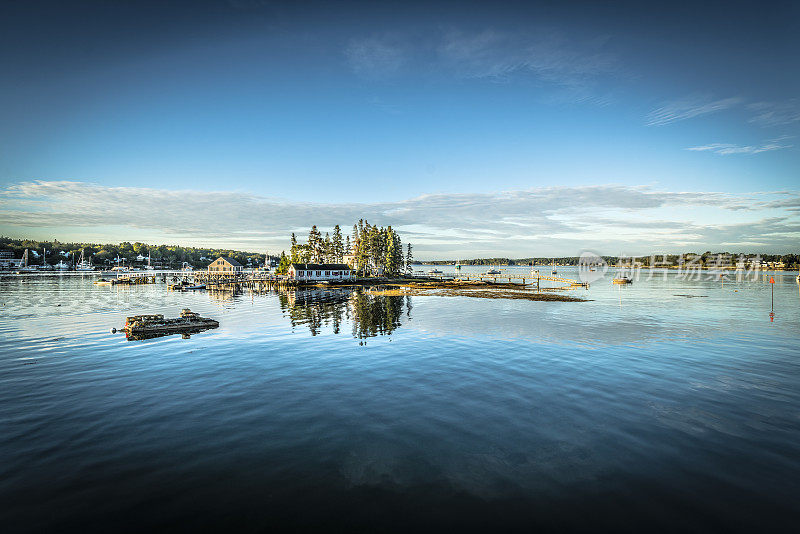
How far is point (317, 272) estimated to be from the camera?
107 metres

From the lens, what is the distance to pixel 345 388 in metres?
17.6

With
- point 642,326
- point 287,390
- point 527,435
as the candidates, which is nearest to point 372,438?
point 527,435

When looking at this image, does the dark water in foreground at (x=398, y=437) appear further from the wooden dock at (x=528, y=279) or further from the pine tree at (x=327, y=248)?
the pine tree at (x=327, y=248)

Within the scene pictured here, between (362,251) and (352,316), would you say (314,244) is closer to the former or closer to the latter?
(362,251)

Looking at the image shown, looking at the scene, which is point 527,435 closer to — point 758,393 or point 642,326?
point 758,393

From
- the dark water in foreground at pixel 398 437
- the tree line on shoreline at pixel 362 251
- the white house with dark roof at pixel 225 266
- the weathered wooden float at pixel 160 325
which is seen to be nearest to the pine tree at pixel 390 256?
the tree line on shoreline at pixel 362 251

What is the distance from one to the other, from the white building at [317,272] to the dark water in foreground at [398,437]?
253 feet

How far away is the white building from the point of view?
105 meters

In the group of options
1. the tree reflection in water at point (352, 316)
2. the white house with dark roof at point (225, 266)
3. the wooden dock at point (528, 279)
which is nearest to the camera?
the tree reflection in water at point (352, 316)

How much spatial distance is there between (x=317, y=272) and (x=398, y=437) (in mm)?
97548

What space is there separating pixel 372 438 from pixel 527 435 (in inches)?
215

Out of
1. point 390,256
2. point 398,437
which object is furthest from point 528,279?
point 398,437

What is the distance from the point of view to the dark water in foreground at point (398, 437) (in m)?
8.50

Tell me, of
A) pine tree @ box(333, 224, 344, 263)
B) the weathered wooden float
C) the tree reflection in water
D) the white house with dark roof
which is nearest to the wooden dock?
pine tree @ box(333, 224, 344, 263)
